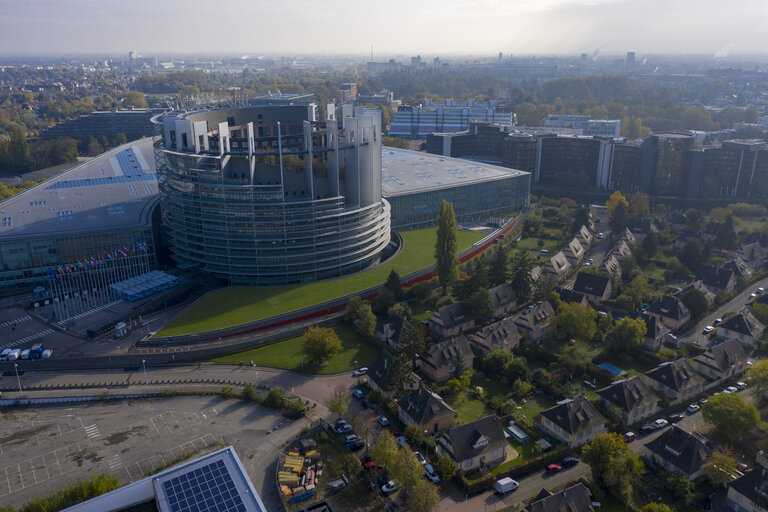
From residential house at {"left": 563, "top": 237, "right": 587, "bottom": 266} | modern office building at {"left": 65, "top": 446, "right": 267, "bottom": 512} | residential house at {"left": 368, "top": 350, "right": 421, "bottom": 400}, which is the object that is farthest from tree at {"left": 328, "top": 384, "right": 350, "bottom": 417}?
residential house at {"left": 563, "top": 237, "right": 587, "bottom": 266}

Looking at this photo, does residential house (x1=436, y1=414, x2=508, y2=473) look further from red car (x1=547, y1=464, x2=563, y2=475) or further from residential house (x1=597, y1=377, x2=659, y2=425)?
residential house (x1=597, y1=377, x2=659, y2=425)

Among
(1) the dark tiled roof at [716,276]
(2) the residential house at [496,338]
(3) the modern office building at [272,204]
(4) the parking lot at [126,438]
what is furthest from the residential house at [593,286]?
(4) the parking lot at [126,438]

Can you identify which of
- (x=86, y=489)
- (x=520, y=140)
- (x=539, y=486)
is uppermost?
(x=520, y=140)

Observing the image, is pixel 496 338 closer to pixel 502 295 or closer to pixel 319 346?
pixel 502 295

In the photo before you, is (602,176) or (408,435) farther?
(602,176)

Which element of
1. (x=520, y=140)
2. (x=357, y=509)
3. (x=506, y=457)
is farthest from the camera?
(x=520, y=140)

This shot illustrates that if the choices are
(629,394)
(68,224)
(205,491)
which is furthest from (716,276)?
(68,224)

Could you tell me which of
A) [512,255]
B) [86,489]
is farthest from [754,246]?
[86,489]

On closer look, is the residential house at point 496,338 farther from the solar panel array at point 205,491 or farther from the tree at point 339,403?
the solar panel array at point 205,491

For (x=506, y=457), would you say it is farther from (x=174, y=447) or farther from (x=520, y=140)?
(x=520, y=140)
